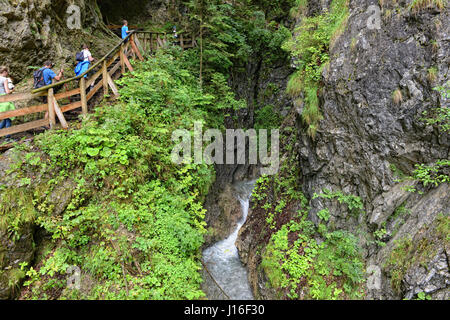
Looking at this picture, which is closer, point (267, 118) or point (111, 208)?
point (111, 208)

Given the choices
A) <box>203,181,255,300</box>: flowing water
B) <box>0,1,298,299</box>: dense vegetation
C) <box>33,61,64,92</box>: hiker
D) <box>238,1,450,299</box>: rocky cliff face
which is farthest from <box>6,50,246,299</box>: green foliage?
<box>238,1,450,299</box>: rocky cliff face

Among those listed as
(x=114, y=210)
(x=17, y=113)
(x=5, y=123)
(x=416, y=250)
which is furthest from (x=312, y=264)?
(x=5, y=123)

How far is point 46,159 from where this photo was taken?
4.98 m

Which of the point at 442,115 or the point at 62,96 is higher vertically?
the point at 62,96

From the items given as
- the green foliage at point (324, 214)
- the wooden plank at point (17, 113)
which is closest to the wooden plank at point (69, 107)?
the wooden plank at point (17, 113)

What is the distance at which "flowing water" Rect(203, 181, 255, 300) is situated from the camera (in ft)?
27.9

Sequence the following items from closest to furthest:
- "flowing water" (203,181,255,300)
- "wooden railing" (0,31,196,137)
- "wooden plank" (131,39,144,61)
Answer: "wooden railing" (0,31,196,137), "flowing water" (203,181,255,300), "wooden plank" (131,39,144,61)

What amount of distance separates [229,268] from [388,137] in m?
7.92

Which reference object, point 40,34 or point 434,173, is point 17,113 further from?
point 434,173

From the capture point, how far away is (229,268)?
31.3 ft

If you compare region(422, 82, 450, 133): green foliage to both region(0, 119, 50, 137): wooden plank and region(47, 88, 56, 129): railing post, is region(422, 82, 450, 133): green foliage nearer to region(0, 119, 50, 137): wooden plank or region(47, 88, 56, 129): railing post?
region(47, 88, 56, 129): railing post

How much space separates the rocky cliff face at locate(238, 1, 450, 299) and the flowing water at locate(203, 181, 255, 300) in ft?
4.30
